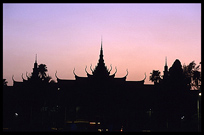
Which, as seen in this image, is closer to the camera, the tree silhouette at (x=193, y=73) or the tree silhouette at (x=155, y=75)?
the tree silhouette at (x=193, y=73)

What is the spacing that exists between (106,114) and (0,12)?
83.0 ft

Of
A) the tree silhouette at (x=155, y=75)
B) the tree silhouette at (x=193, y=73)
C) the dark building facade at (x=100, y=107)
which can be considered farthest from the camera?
the tree silhouette at (x=155, y=75)

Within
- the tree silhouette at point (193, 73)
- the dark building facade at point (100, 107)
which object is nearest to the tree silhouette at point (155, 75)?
the tree silhouette at point (193, 73)

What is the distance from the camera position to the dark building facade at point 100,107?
39594mm

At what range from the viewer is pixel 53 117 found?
43562mm

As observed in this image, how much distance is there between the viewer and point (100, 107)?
4162 cm

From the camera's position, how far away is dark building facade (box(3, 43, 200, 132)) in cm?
3959

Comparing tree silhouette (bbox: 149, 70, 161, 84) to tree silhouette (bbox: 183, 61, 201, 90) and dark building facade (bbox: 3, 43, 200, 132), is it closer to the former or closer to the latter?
tree silhouette (bbox: 183, 61, 201, 90)

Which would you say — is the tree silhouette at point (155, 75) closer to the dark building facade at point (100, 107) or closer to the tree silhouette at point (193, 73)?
the tree silhouette at point (193, 73)

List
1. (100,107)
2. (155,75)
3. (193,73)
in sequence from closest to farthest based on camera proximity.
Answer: (100,107) → (193,73) → (155,75)

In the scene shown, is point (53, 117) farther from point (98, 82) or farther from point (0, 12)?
point (0, 12)

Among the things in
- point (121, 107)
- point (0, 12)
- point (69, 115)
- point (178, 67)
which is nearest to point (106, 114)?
point (121, 107)

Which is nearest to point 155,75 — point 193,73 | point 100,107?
point 193,73

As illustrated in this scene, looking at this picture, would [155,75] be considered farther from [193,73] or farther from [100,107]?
[100,107]
